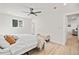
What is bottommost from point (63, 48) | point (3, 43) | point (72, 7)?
point (63, 48)

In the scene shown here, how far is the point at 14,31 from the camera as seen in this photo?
5.90 ft

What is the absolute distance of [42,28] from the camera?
1.90m

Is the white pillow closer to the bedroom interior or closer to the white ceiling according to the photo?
the bedroom interior

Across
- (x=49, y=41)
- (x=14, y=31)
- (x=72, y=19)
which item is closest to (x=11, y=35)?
(x=14, y=31)

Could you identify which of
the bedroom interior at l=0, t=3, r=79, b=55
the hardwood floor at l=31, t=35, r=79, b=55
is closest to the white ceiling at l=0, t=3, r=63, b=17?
the bedroom interior at l=0, t=3, r=79, b=55

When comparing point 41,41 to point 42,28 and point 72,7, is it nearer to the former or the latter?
point 42,28

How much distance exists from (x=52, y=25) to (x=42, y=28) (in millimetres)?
184

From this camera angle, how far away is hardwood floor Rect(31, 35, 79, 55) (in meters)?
1.84

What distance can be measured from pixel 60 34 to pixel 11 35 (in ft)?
2.78

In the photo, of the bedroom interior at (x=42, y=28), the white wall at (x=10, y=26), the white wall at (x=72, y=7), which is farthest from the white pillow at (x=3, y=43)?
the white wall at (x=72, y=7)

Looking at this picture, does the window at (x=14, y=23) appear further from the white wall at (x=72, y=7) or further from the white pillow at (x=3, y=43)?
the white wall at (x=72, y=7)

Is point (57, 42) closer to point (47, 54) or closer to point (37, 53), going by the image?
point (47, 54)

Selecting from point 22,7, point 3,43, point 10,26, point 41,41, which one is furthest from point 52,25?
point 3,43

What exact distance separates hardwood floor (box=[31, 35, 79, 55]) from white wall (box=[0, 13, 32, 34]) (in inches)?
16.7
